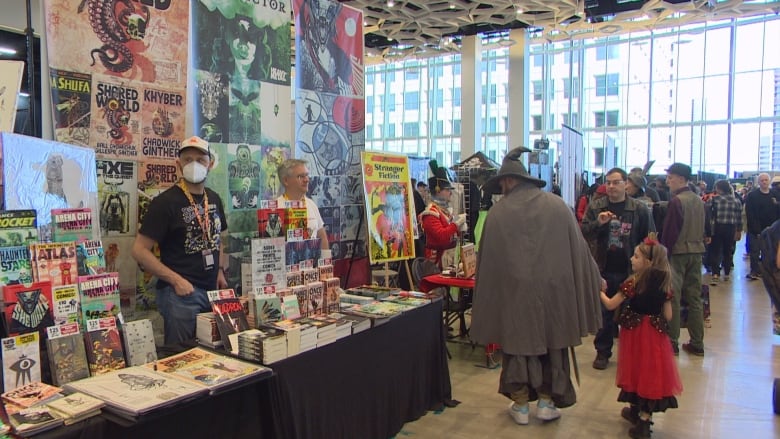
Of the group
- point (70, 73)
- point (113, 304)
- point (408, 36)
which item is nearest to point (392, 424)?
point (113, 304)

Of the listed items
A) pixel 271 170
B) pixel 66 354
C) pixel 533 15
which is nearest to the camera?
pixel 66 354

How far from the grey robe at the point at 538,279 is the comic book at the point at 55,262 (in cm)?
215

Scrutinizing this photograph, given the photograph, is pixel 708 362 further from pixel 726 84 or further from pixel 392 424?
pixel 726 84

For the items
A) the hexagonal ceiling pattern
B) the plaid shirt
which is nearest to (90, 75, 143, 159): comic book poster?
the plaid shirt

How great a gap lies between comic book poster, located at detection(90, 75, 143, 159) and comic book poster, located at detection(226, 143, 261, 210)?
0.58 metres

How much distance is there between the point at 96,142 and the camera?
265cm

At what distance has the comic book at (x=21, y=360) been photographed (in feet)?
5.40

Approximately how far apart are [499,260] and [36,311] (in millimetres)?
2270

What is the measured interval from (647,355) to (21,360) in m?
2.92

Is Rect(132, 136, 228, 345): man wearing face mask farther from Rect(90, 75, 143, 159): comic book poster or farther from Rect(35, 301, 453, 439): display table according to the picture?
Rect(35, 301, 453, 439): display table

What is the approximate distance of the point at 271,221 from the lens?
2725 mm

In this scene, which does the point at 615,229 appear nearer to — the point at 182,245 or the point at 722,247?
the point at 182,245

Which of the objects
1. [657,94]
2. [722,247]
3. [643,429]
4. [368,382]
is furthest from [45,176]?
[657,94]

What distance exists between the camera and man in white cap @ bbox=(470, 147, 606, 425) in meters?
2.98
